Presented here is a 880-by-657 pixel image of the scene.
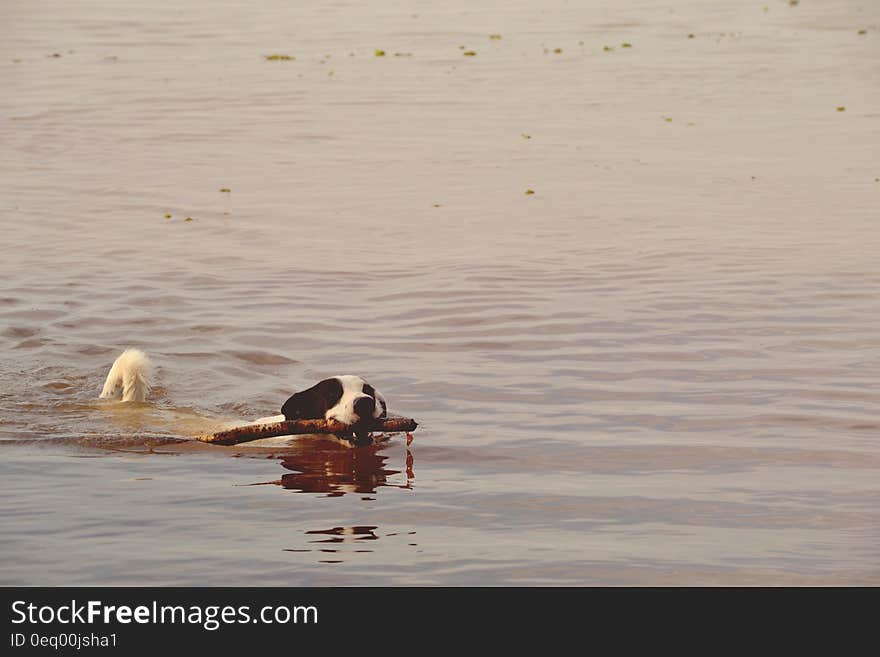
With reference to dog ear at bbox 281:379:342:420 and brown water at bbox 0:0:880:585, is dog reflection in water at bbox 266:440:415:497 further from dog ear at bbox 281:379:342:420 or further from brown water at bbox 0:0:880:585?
dog ear at bbox 281:379:342:420

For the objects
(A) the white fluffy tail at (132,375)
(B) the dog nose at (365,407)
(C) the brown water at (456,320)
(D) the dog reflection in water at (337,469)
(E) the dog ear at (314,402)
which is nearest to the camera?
(C) the brown water at (456,320)

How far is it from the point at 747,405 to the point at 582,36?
23.3 meters

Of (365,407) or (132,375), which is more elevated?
(132,375)

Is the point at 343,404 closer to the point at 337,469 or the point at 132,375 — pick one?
the point at 337,469

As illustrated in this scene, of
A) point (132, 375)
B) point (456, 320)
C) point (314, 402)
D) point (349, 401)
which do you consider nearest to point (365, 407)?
point (349, 401)

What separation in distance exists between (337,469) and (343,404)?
1.17 feet

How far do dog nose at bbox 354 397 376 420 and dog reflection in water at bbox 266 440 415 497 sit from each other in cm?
31

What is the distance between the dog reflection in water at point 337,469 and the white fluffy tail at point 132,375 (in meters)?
1.24

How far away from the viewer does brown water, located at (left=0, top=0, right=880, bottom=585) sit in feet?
21.2

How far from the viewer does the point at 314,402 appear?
784 cm

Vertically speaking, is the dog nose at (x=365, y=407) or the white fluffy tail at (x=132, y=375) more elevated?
the white fluffy tail at (x=132, y=375)

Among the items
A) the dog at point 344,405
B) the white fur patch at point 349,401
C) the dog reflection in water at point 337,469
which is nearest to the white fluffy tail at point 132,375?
the dog at point 344,405

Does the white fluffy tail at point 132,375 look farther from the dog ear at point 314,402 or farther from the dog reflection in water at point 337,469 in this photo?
the dog ear at point 314,402

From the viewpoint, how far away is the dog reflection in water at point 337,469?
7410 millimetres
